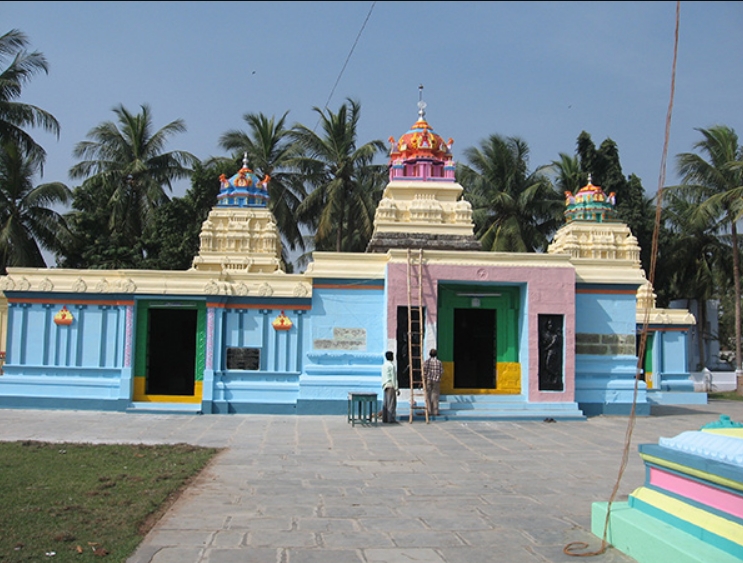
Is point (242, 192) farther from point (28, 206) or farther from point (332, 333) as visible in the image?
point (28, 206)

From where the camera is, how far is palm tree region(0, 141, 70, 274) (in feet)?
86.2

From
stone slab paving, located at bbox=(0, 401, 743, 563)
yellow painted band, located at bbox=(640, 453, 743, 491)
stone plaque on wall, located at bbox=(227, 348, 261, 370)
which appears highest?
stone plaque on wall, located at bbox=(227, 348, 261, 370)

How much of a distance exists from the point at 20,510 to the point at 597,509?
199 inches

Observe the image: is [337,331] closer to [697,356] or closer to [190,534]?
[190,534]

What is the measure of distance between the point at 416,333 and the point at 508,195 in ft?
57.7

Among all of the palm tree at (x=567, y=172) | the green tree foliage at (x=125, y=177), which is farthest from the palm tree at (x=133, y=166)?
the palm tree at (x=567, y=172)

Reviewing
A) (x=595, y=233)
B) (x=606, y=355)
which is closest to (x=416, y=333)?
(x=606, y=355)

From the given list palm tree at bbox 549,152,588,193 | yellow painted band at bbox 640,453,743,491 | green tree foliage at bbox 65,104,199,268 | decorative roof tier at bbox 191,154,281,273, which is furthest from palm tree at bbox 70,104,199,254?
yellow painted band at bbox 640,453,743,491

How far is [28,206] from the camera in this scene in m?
27.0

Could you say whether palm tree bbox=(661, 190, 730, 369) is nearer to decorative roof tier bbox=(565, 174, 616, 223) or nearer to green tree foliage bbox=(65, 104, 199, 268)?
decorative roof tier bbox=(565, 174, 616, 223)

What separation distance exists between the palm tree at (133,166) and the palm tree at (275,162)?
2409 mm

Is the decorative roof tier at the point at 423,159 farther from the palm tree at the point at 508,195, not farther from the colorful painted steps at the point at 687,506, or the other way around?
the colorful painted steps at the point at 687,506

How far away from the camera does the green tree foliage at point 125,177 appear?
27.5 meters

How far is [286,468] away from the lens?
876 centimetres
